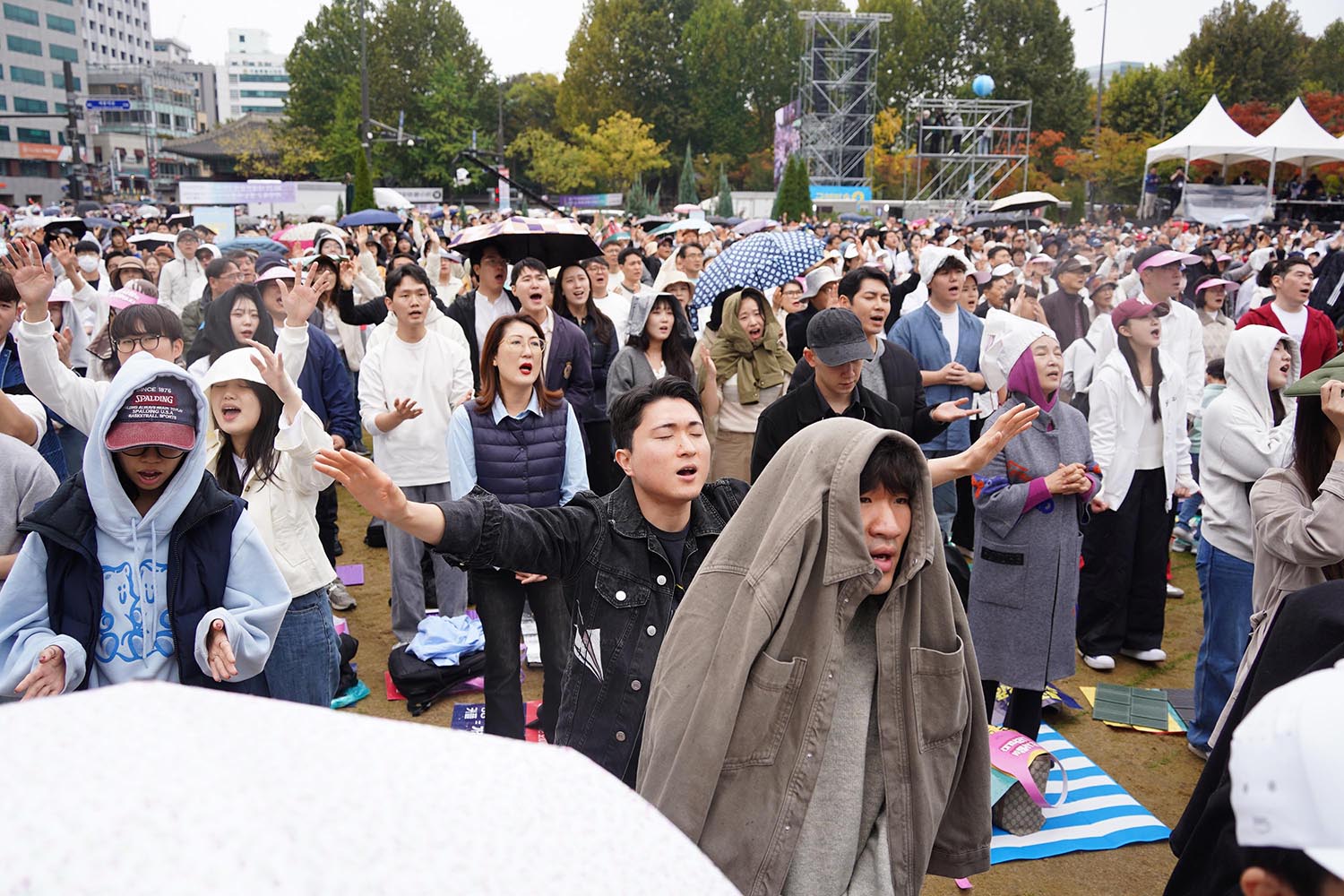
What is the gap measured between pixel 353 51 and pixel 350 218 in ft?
200

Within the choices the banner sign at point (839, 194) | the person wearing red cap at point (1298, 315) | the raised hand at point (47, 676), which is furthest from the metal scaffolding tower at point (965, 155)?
the raised hand at point (47, 676)

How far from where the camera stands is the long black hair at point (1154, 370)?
600cm

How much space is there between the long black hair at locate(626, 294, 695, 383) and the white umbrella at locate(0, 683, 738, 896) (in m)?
6.34

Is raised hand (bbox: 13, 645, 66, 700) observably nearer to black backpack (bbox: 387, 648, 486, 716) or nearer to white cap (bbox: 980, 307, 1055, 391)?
black backpack (bbox: 387, 648, 486, 716)

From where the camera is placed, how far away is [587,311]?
26.9 ft

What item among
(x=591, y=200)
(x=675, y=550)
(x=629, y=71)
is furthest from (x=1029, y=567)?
(x=629, y=71)

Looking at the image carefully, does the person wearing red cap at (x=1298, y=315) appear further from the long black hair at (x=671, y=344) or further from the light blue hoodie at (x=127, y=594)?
the light blue hoodie at (x=127, y=594)

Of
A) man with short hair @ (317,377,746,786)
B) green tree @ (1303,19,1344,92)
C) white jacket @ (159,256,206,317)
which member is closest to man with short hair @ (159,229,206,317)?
white jacket @ (159,256,206,317)

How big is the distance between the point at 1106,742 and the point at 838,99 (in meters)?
Answer: 61.7

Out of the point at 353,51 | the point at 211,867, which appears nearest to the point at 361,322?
the point at 211,867

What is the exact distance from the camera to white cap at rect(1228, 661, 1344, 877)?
3.56 ft

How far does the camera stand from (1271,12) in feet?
192

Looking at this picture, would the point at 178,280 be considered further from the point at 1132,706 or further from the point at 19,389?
the point at 1132,706

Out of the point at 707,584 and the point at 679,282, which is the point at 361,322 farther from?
the point at 707,584
